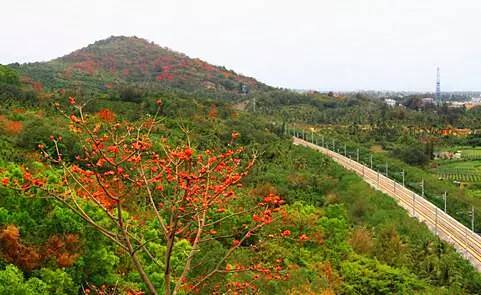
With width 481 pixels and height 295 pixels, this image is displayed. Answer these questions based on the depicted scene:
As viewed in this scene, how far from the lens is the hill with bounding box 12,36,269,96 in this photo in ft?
368

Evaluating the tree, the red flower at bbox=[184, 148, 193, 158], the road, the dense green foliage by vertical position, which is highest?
the tree

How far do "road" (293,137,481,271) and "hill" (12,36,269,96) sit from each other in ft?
191

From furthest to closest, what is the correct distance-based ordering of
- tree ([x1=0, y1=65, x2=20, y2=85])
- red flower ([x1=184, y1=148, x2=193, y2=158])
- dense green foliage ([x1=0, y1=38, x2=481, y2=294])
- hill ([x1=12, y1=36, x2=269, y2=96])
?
1. hill ([x1=12, y1=36, x2=269, y2=96])
2. tree ([x1=0, y1=65, x2=20, y2=85])
3. dense green foliage ([x1=0, y1=38, x2=481, y2=294])
4. red flower ([x1=184, y1=148, x2=193, y2=158])

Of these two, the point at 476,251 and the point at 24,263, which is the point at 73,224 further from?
the point at 476,251

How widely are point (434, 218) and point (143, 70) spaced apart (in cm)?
9952

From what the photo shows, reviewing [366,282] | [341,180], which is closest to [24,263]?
[366,282]

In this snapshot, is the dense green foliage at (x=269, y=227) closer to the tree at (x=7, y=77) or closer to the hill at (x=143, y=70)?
the tree at (x=7, y=77)

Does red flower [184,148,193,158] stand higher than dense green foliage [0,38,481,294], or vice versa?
red flower [184,148,193,158]

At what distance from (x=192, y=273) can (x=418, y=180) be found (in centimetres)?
4425

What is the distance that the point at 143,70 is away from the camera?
444 ft

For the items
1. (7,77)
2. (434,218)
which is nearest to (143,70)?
(7,77)

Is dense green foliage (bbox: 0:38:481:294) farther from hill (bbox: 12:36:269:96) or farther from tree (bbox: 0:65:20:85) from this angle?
hill (bbox: 12:36:269:96)

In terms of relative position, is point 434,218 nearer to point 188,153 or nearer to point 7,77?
point 7,77

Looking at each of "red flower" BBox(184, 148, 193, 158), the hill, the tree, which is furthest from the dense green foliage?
the hill
